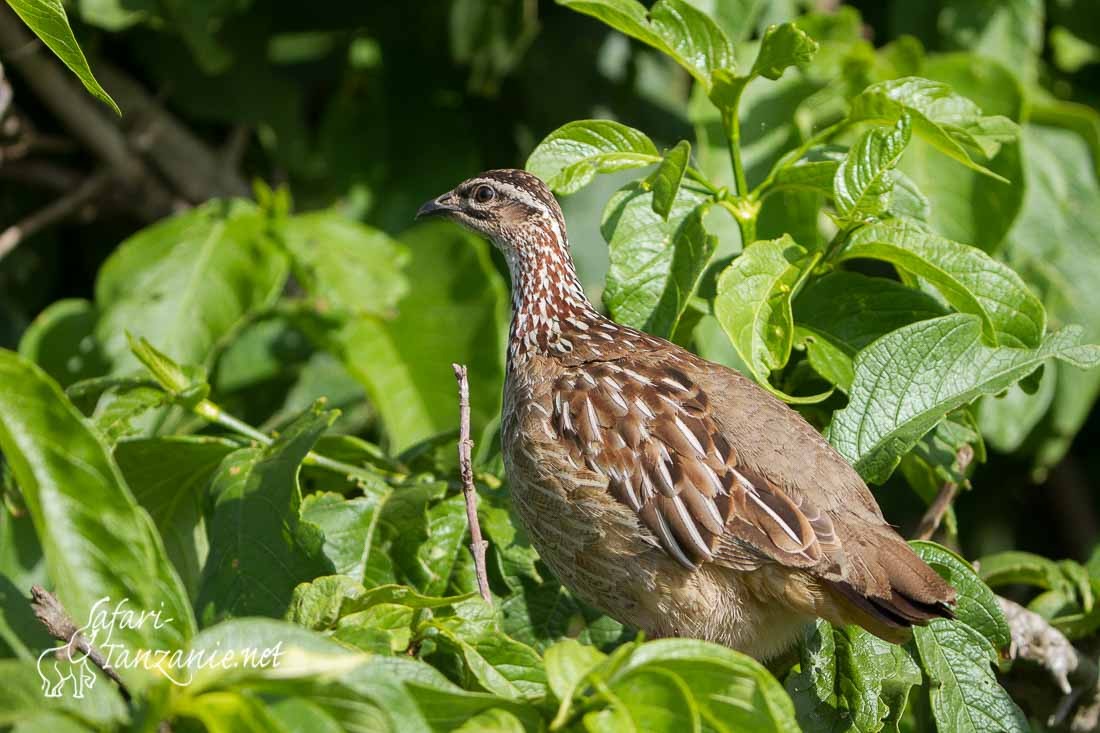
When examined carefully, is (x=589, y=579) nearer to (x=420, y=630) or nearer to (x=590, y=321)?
(x=420, y=630)

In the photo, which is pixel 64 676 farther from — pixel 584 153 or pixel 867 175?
pixel 867 175

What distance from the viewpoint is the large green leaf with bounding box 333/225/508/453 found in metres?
5.01

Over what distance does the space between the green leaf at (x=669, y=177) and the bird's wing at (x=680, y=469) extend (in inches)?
20.3

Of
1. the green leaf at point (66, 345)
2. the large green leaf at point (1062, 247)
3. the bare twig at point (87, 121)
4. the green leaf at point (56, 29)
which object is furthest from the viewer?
the bare twig at point (87, 121)

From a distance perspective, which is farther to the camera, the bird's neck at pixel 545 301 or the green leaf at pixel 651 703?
the bird's neck at pixel 545 301

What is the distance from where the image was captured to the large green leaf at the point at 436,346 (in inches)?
197

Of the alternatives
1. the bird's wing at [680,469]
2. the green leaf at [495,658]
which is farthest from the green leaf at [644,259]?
the green leaf at [495,658]

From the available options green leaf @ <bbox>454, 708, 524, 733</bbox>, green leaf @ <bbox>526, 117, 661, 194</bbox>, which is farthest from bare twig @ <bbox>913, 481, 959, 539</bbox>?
green leaf @ <bbox>454, 708, 524, 733</bbox>

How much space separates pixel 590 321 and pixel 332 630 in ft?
5.52

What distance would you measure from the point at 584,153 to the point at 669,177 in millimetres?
284

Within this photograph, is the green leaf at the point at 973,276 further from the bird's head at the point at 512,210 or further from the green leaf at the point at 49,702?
the green leaf at the point at 49,702

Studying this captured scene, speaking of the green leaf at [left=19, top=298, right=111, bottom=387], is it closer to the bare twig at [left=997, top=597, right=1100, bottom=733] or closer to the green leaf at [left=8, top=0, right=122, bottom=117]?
the green leaf at [left=8, top=0, right=122, bottom=117]

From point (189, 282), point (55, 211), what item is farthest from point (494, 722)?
point (55, 211)

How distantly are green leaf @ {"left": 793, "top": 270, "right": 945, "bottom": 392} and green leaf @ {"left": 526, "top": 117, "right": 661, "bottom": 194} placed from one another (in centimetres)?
64
